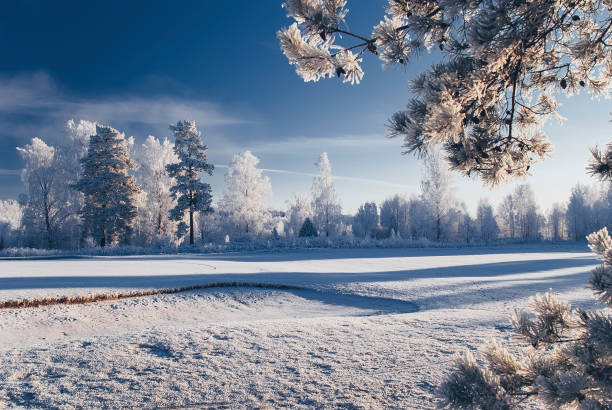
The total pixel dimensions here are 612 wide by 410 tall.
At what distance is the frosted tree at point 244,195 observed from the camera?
29.3m

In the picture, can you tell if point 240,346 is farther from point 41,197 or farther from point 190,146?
point 41,197

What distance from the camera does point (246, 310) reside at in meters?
5.79

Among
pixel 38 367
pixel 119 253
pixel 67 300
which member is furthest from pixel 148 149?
pixel 38 367

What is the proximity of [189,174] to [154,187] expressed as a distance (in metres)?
7.64

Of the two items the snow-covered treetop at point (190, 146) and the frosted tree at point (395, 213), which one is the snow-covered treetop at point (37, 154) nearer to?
the snow-covered treetop at point (190, 146)

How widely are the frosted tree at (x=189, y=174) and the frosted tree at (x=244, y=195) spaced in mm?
6857

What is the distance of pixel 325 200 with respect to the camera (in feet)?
104

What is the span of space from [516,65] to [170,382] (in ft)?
11.6

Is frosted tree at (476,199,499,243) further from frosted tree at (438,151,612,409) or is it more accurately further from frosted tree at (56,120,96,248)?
frosted tree at (438,151,612,409)

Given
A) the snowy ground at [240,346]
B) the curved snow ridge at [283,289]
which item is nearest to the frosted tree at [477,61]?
the snowy ground at [240,346]

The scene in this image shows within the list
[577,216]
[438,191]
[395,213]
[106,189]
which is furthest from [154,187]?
[577,216]

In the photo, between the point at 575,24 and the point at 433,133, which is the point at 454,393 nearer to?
the point at 433,133

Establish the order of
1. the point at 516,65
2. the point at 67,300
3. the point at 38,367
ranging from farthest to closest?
the point at 67,300
the point at 38,367
the point at 516,65

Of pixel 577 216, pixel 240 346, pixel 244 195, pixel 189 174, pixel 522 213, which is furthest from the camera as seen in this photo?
pixel 522 213
